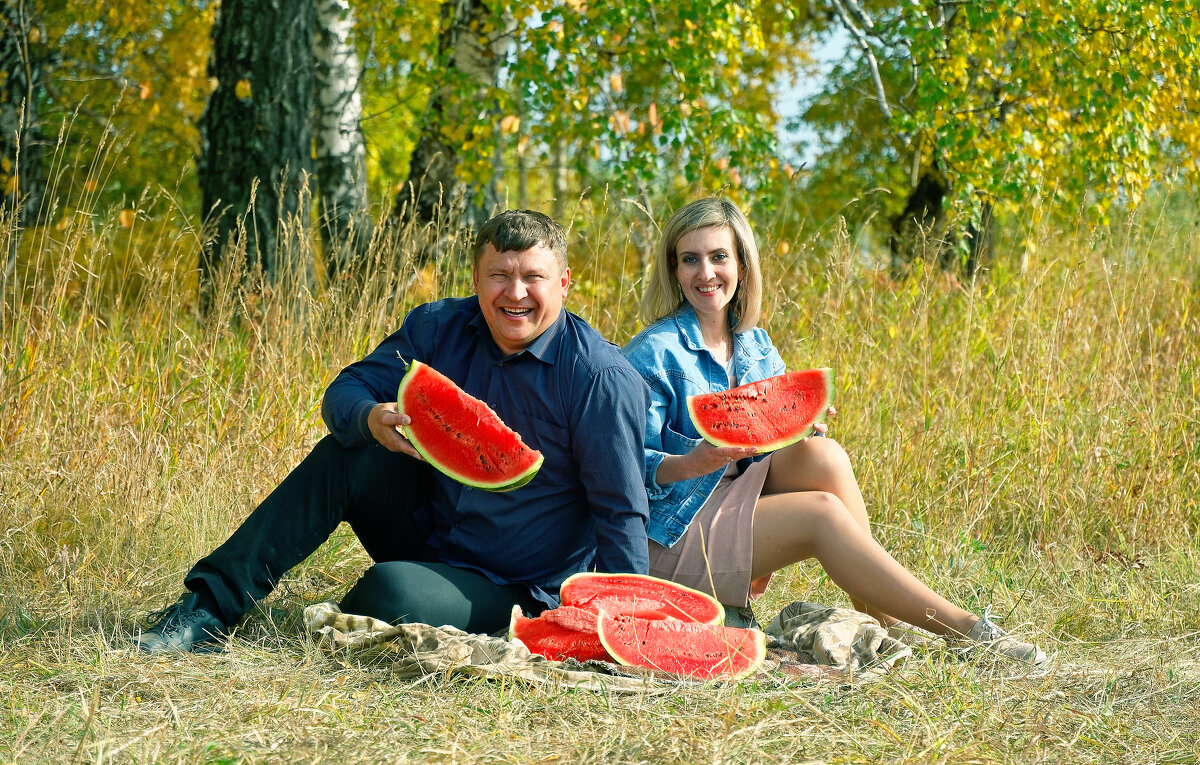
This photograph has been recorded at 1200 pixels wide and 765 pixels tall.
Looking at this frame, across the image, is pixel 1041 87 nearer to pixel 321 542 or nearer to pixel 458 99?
pixel 458 99

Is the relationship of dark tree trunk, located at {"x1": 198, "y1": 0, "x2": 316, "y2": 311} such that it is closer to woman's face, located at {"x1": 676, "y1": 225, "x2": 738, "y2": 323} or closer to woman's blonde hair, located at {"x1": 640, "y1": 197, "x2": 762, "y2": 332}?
woman's blonde hair, located at {"x1": 640, "y1": 197, "x2": 762, "y2": 332}

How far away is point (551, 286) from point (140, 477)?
1.92 metres

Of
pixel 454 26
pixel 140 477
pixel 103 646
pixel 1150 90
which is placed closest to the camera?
pixel 103 646

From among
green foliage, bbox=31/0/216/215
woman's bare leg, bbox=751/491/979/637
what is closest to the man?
woman's bare leg, bbox=751/491/979/637

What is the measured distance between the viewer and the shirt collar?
10.2 ft

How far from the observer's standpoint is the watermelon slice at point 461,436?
2.88 meters

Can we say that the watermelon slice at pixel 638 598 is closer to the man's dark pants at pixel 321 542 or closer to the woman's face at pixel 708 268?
the man's dark pants at pixel 321 542

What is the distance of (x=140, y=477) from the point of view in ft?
13.0

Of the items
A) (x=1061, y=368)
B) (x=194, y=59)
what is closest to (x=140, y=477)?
(x=1061, y=368)

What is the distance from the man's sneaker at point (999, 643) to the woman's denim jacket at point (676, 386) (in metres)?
0.86

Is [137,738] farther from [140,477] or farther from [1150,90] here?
[1150,90]

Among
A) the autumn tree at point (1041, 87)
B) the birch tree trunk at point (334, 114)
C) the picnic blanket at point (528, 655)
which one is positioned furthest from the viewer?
the birch tree trunk at point (334, 114)

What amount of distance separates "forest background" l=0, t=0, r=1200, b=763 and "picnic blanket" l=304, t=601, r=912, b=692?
58 millimetres

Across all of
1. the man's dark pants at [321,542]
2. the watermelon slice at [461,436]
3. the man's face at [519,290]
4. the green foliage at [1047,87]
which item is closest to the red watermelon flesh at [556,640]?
the man's dark pants at [321,542]
